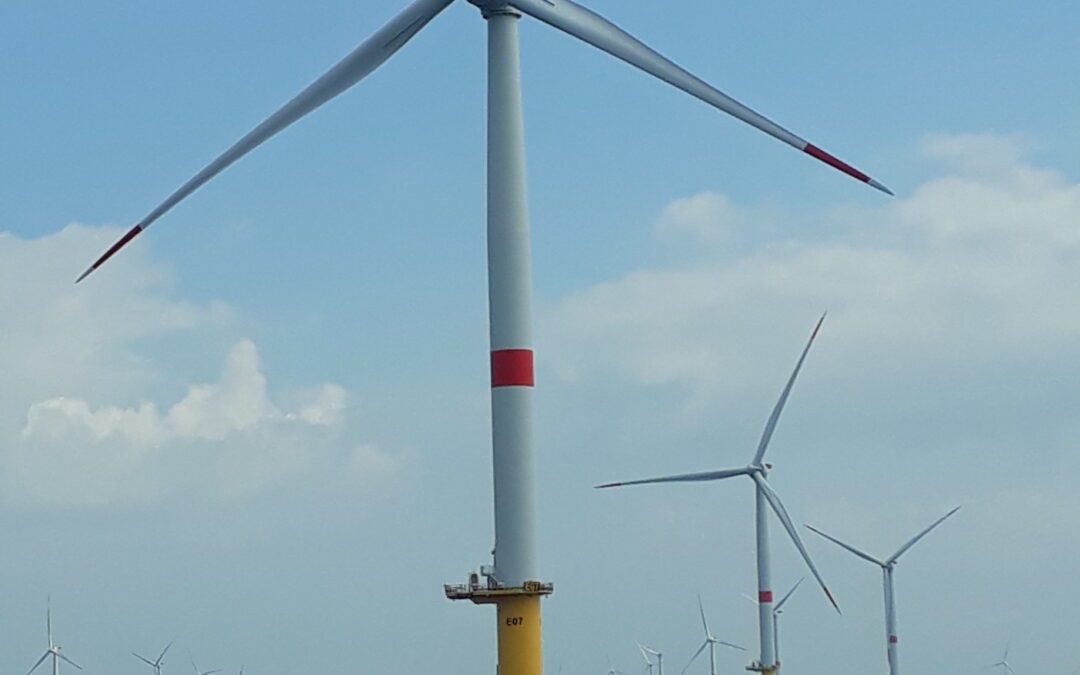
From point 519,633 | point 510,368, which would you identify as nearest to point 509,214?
point 510,368

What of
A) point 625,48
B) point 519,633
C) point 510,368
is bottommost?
point 519,633

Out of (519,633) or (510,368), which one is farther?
(519,633)

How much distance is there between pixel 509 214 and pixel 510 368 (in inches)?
235

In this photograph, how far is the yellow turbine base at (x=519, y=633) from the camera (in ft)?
206

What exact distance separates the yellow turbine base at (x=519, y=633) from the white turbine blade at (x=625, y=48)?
19524mm

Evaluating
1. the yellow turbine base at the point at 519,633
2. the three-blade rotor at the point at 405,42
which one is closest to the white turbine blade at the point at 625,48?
the three-blade rotor at the point at 405,42

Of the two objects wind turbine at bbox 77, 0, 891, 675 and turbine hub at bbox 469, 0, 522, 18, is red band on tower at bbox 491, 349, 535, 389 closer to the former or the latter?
wind turbine at bbox 77, 0, 891, 675

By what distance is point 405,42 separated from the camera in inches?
2712

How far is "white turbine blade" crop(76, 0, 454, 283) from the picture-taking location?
66.9m

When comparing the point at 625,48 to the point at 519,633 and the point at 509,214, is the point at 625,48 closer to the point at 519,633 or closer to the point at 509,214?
the point at 509,214

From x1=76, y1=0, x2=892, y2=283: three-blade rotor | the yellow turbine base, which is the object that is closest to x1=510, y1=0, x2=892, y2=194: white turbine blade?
x1=76, y1=0, x2=892, y2=283: three-blade rotor

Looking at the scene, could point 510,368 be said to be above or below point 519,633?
above

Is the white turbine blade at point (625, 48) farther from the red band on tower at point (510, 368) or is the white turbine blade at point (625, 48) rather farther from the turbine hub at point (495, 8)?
the red band on tower at point (510, 368)

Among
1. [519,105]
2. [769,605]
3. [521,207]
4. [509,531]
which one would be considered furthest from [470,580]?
[769,605]
